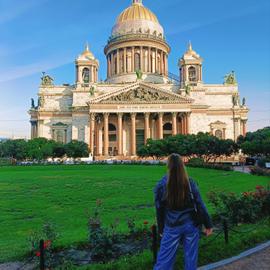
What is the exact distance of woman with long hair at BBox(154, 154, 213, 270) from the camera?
5.70m

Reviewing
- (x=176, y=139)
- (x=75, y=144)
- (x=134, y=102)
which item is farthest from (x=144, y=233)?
(x=134, y=102)

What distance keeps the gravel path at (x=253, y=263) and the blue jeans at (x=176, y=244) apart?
5.85 ft

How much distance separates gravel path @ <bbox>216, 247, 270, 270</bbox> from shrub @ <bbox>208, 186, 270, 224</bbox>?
2.28 metres

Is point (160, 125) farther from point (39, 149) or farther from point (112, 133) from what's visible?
point (39, 149)

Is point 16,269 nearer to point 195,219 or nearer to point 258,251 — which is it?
point 195,219

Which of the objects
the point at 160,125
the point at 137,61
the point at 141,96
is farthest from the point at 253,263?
the point at 137,61

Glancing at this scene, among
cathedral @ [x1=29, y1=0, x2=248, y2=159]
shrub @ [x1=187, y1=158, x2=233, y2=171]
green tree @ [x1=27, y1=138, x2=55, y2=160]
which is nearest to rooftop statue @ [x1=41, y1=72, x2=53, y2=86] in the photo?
cathedral @ [x1=29, y1=0, x2=248, y2=159]

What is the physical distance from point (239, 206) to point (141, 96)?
195 feet

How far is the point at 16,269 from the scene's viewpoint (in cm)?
737

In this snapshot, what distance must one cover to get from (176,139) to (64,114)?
29295mm

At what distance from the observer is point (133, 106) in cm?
6906

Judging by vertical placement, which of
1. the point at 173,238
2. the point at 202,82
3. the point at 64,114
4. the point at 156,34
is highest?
the point at 156,34

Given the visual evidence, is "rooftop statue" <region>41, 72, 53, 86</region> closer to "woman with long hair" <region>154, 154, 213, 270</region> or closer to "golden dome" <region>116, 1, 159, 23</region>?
"golden dome" <region>116, 1, 159, 23</region>

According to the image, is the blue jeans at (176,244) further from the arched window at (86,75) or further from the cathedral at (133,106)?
the arched window at (86,75)
